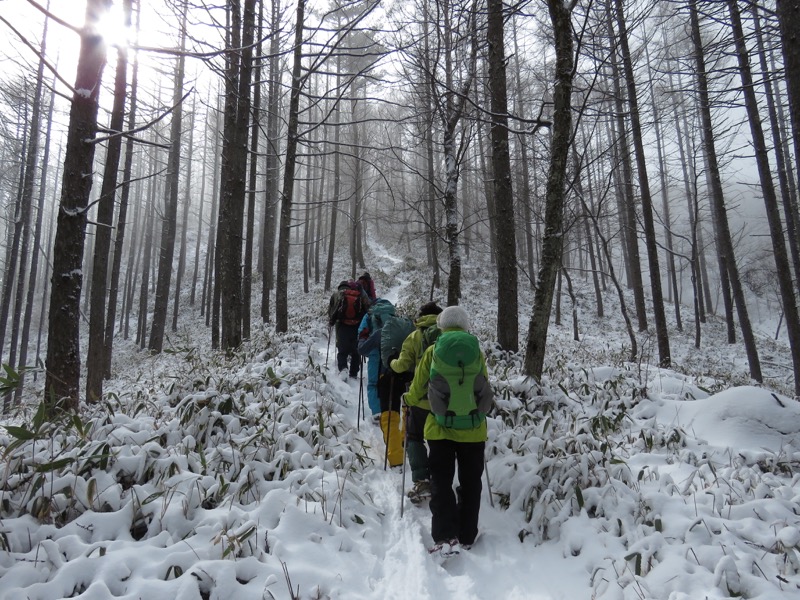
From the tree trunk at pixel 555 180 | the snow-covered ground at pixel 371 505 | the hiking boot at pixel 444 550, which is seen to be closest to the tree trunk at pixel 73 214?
the snow-covered ground at pixel 371 505

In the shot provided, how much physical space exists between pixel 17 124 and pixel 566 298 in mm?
30165

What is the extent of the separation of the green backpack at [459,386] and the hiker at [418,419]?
1.74ft

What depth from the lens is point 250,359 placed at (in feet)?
24.1

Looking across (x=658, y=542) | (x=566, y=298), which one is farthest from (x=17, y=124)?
(x=566, y=298)

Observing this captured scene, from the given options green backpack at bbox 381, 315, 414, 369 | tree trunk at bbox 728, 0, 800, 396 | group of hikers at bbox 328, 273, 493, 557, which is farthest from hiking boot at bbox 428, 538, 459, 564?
tree trunk at bbox 728, 0, 800, 396

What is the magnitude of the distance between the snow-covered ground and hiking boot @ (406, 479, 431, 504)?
0.09 meters

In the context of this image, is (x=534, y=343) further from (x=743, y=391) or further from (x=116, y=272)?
(x=116, y=272)

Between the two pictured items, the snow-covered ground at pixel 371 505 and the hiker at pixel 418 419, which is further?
the hiker at pixel 418 419

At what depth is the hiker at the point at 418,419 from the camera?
3951 mm

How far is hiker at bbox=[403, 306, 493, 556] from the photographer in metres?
3.29

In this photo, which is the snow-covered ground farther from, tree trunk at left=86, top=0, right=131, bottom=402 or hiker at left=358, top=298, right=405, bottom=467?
tree trunk at left=86, top=0, right=131, bottom=402

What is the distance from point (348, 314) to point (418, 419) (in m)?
3.83

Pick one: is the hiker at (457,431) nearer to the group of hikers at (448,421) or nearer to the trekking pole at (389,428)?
the group of hikers at (448,421)

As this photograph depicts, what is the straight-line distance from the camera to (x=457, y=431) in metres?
3.33
